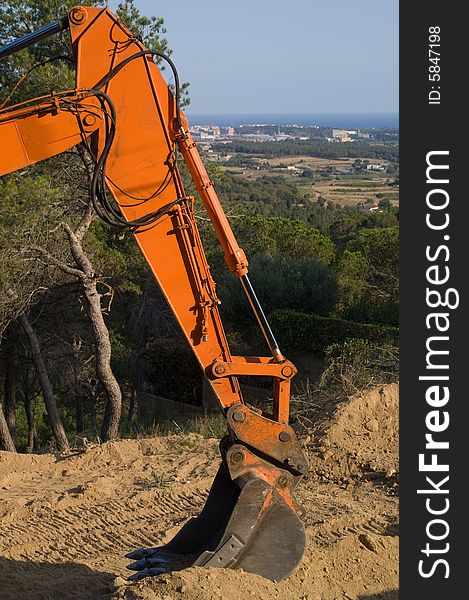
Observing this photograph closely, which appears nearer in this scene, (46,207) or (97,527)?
(97,527)

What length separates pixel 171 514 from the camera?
764cm

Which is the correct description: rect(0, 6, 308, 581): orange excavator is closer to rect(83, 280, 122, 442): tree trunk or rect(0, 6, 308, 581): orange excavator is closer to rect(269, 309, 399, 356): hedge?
rect(83, 280, 122, 442): tree trunk

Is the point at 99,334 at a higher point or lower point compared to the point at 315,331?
higher

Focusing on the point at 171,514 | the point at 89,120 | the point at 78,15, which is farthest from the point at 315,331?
the point at 78,15

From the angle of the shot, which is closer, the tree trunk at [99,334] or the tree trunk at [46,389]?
the tree trunk at [99,334]

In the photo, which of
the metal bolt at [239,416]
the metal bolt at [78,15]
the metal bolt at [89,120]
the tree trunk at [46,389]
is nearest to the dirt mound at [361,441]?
the metal bolt at [239,416]

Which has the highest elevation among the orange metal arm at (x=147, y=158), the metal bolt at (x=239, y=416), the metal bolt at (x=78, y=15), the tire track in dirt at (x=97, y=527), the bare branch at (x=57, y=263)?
the metal bolt at (x=78, y=15)

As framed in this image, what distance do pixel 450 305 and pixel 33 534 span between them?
496cm

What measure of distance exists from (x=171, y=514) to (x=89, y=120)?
4.37 meters

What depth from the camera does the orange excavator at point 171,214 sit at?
5051 mm

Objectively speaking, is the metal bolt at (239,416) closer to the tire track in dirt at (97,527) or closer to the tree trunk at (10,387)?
the tire track in dirt at (97,527)

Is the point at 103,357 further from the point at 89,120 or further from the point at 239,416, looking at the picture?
the point at 89,120

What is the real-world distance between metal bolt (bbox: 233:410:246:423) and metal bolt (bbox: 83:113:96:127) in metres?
2.30

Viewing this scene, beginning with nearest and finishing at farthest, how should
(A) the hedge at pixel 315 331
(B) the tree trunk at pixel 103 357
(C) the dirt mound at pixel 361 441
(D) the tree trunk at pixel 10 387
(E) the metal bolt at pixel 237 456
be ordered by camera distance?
(E) the metal bolt at pixel 237 456
(C) the dirt mound at pixel 361 441
(B) the tree trunk at pixel 103 357
(A) the hedge at pixel 315 331
(D) the tree trunk at pixel 10 387
